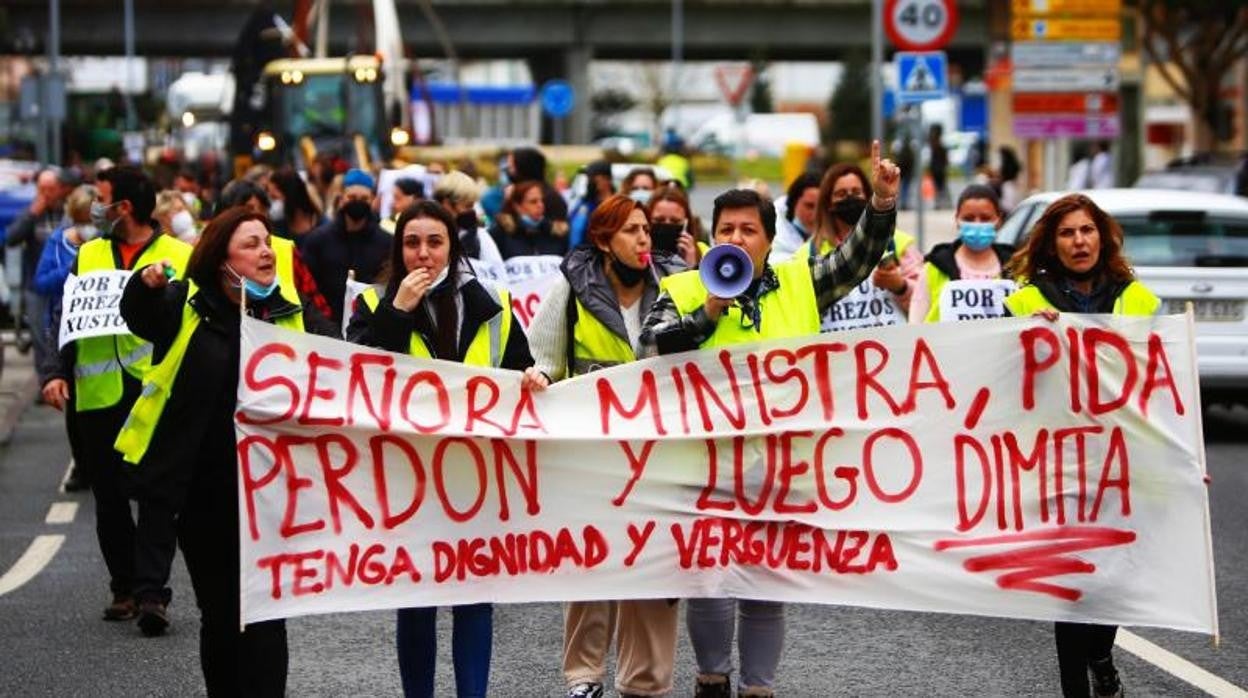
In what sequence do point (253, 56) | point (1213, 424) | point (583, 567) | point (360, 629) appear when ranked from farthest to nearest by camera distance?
point (253, 56), point (1213, 424), point (360, 629), point (583, 567)

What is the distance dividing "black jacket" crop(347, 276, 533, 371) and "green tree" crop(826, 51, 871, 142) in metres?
68.9

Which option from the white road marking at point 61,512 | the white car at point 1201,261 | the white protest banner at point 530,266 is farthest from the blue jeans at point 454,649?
the white car at point 1201,261

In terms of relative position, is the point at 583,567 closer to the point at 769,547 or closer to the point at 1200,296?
the point at 769,547

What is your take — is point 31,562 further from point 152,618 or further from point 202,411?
point 202,411

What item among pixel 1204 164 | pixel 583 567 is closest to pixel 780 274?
pixel 583 567

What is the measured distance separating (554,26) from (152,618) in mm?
56883

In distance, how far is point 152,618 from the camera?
9477 millimetres

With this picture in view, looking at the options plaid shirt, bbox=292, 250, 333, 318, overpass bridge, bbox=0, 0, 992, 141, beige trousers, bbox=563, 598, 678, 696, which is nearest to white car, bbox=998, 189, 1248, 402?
plaid shirt, bbox=292, 250, 333, 318

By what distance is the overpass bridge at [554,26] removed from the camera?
6450 centimetres

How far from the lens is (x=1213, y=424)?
57.4 feet

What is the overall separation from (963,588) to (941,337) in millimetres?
752

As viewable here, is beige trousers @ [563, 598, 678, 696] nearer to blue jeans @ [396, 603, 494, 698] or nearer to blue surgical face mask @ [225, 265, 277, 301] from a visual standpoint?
blue jeans @ [396, 603, 494, 698]

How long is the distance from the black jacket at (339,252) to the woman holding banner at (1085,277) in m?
5.95

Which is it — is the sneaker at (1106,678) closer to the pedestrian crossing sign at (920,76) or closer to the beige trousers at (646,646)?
the beige trousers at (646,646)
